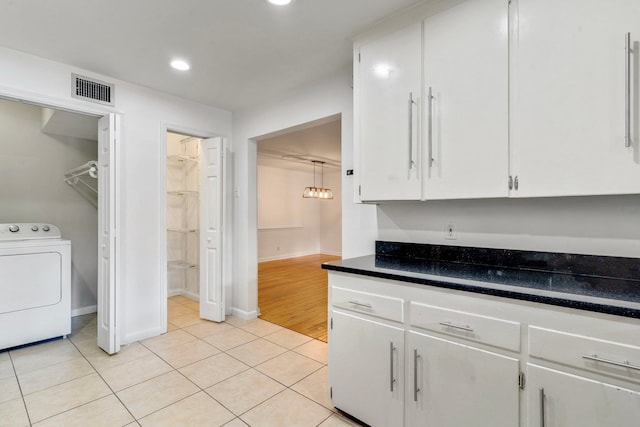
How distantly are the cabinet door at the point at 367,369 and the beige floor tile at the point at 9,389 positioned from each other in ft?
7.03

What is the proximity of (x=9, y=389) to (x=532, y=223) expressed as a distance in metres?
3.58

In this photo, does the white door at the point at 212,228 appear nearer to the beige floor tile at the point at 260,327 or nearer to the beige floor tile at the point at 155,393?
the beige floor tile at the point at 260,327

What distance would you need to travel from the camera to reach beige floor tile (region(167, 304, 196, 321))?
12.2 ft

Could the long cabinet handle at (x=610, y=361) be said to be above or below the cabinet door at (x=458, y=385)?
above

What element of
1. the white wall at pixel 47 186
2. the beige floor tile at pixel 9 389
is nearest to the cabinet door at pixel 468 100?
the beige floor tile at pixel 9 389

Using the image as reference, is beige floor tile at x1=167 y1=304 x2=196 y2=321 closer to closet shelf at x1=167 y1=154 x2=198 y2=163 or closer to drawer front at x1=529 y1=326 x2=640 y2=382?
closet shelf at x1=167 y1=154 x2=198 y2=163

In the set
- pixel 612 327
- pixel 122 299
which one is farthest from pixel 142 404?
pixel 612 327

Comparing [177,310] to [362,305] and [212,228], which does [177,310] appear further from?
[362,305]

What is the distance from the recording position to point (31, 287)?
2.87 metres

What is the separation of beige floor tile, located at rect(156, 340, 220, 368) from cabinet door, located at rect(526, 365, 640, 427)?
Answer: 93.7 inches

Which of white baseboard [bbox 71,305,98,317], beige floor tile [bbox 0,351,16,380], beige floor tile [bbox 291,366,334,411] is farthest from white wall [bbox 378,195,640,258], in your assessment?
white baseboard [bbox 71,305,98,317]

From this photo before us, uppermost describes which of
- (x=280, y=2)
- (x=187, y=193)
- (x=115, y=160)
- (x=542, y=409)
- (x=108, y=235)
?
(x=280, y=2)

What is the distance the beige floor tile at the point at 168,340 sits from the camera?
2.84 meters

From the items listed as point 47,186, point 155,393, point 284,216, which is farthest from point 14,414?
point 284,216
